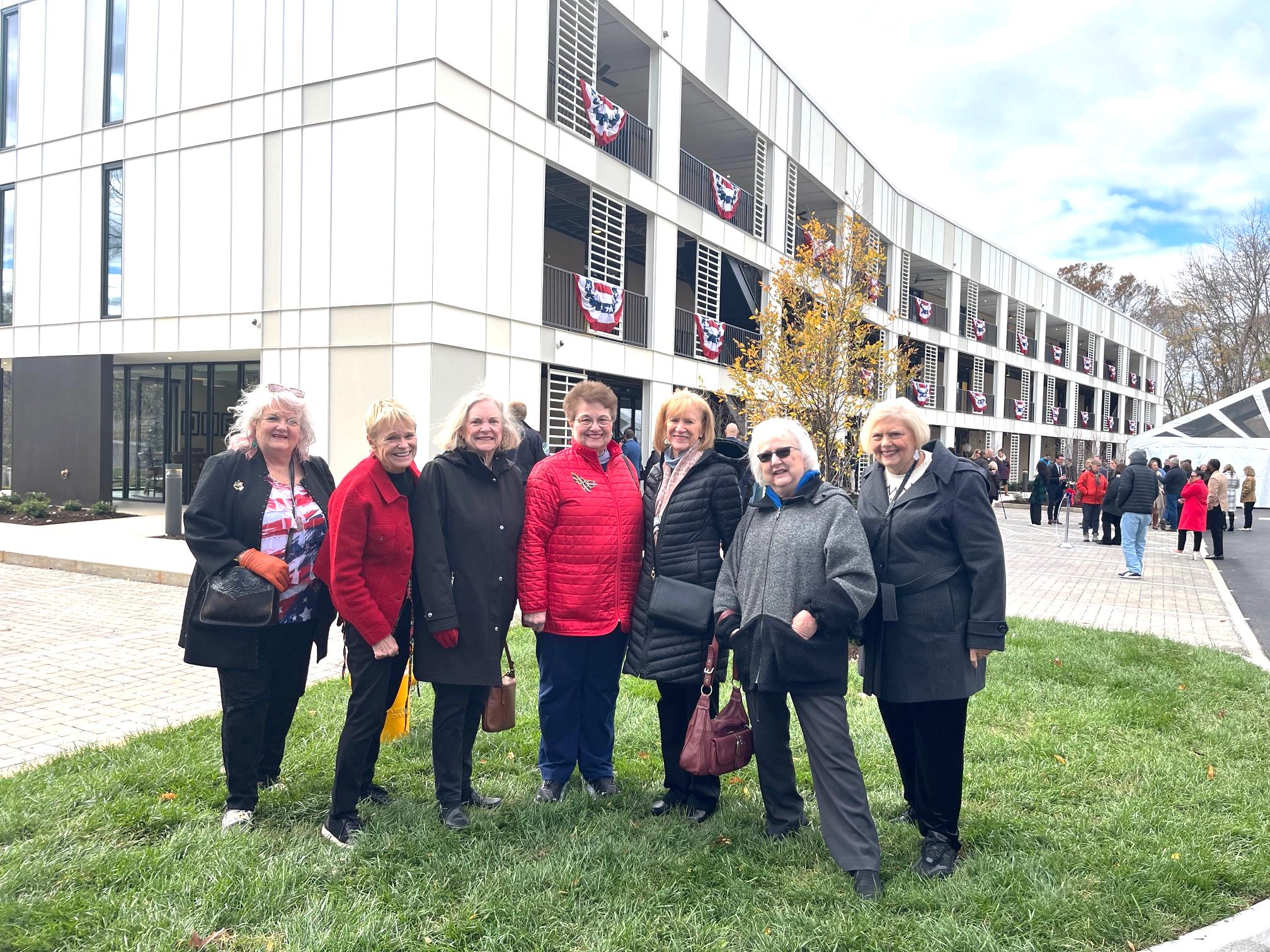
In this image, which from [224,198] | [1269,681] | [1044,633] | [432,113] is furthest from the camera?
[224,198]

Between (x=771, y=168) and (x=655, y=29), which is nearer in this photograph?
(x=655, y=29)

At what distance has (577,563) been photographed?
13.4 ft

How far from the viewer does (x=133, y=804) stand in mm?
3932

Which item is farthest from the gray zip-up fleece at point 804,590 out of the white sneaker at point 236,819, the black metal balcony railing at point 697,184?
the black metal balcony railing at point 697,184

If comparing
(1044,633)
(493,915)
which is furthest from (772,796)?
(1044,633)

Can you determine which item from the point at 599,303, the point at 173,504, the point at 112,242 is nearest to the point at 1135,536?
the point at 599,303

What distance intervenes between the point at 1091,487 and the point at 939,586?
17568 millimetres

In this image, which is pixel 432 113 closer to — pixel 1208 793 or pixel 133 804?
pixel 133 804

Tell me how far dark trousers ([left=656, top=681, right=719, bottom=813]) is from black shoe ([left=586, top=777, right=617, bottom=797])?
301 mm

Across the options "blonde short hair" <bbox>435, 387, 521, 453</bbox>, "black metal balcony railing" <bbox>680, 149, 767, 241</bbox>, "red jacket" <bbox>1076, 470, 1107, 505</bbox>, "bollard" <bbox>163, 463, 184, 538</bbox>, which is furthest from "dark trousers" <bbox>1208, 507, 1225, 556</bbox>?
"bollard" <bbox>163, 463, 184, 538</bbox>

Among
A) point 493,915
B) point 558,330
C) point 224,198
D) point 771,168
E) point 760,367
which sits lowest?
point 493,915

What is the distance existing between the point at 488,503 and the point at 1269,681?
20.2 ft

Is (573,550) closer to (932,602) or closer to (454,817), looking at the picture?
(454,817)

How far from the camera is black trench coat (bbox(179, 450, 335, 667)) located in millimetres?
3664
